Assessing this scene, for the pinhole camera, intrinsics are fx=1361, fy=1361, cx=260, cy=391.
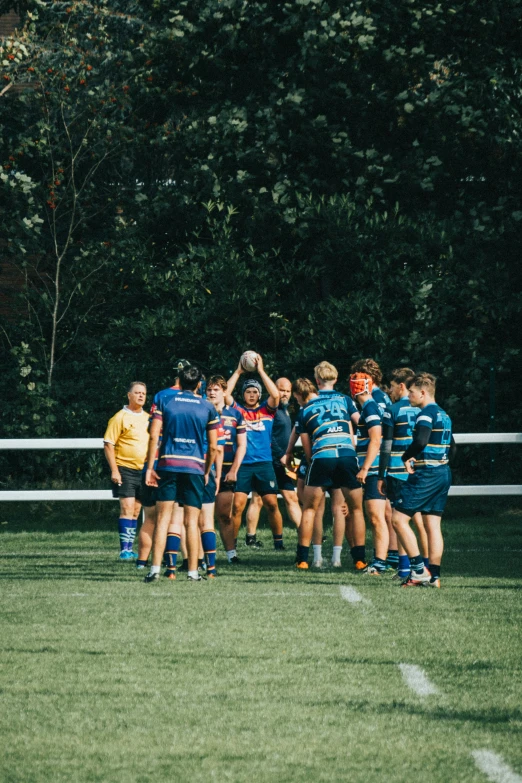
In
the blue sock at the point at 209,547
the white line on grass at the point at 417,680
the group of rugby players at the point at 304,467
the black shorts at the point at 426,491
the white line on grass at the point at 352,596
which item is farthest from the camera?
the blue sock at the point at 209,547

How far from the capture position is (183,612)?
9656 mm

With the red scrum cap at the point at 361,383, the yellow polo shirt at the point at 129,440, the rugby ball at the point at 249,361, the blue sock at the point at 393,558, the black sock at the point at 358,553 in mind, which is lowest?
the blue sock at the point at 393,558

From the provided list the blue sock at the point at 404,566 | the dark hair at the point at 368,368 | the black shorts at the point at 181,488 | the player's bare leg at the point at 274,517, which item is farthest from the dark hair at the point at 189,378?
the player's bare leg at the point at 274,517

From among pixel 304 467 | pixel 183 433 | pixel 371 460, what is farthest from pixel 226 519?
pixel 183 433

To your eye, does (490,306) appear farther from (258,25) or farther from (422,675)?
(422,675)

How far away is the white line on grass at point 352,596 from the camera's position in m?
10.4

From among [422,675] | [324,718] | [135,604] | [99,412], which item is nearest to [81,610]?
[135,604]

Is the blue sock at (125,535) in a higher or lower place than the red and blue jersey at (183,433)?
lower

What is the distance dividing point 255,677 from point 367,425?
5.78m

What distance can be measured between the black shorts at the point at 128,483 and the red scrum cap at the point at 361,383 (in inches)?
125

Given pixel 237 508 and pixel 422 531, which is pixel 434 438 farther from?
pixel 237 508

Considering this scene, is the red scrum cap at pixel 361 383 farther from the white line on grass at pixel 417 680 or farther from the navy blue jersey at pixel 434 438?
the white line on grass at pixel 417 680

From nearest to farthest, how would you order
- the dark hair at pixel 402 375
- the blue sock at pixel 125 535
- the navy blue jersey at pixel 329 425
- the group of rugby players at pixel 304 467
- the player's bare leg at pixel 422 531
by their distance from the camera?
the group of rugby players at pixel 304 467 → the player's bare leg at pixel 422 531 → the dark hair at pixel 402 375 → the navy blue jersey at pixel 329 425 → the blue sock at pixel 125 535

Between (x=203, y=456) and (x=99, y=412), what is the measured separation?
8.92 m
